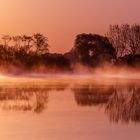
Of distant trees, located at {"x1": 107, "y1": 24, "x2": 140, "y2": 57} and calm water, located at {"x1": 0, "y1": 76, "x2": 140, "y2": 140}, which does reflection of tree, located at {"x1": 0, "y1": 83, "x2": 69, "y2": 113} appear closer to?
calm water, located at {"x1": 0, "y1": 76, "x2": 140, "y2": 140}

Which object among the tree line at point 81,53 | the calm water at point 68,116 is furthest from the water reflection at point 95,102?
the tree line at point 81,53

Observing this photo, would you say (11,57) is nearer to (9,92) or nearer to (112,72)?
(112,72)

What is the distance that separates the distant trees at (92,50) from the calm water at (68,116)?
80.2ft

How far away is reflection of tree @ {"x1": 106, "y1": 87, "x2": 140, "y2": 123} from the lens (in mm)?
10766

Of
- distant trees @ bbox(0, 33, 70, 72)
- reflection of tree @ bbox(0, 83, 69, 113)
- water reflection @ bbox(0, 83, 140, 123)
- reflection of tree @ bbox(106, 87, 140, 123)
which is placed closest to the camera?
reflection of tree @ bbox(106, 87, 140, 123)

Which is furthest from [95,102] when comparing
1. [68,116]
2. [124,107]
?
[68,116]

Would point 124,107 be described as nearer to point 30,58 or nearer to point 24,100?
point 24,100

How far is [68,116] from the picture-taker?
10875 millimetres

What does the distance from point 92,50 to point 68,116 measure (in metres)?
30.3

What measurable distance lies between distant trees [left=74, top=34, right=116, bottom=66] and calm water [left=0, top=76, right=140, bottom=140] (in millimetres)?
24448

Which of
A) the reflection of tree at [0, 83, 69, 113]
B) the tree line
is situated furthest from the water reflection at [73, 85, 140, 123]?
the tree line

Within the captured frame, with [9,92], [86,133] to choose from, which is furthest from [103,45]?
[86,133]

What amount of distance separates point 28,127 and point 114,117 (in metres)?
2.22

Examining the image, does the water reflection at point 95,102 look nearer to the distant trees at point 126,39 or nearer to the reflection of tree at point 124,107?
the reflection of tree at point 124,107
